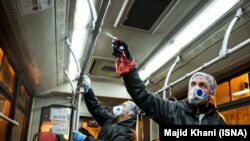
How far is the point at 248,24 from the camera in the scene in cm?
281

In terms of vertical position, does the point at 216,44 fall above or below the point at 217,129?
above

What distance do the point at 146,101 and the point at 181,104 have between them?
356 millimetres

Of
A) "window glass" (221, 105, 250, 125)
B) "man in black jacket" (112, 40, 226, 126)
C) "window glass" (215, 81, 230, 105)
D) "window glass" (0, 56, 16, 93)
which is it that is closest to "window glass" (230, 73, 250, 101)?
"window glass" (215, 81, 230, 105)

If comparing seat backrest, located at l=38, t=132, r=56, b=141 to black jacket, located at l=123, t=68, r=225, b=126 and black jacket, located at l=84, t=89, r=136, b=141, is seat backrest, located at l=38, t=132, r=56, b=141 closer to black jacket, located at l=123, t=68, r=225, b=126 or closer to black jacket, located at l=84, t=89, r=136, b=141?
black jacket, located at l=84, t=89, r=136, b=141

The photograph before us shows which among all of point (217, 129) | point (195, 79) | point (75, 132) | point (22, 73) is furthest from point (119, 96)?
point (217, 129)

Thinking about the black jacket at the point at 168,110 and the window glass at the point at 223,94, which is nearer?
the black jacket at the point at 168,110

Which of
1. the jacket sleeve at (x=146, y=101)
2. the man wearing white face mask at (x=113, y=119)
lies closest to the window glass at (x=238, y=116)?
the man wearing white face mask at (x=113, y=119)

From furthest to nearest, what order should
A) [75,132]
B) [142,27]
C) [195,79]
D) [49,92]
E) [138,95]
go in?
[49,92]
[142,27]
[75,132]
[195,79]
[138,95]

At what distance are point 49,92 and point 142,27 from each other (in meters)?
2.90

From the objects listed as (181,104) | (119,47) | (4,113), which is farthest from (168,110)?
(4,113)

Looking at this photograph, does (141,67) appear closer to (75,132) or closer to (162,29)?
(162,29)

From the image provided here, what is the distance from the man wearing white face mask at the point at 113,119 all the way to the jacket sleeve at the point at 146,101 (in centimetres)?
108

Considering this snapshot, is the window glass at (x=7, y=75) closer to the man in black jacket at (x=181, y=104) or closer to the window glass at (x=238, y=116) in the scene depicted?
the man in black jacket at (x=181, y=104)

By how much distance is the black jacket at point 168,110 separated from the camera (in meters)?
1.62
